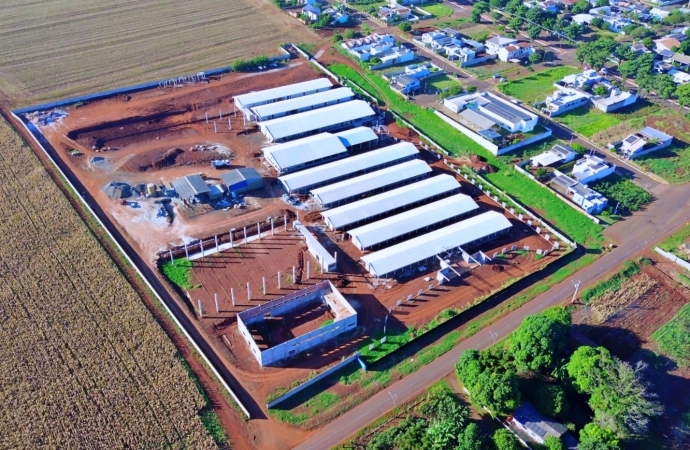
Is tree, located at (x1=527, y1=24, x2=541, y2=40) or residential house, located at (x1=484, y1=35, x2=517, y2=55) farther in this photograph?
tree, located at (x1=527, y1=24, x2=541, y2=40)

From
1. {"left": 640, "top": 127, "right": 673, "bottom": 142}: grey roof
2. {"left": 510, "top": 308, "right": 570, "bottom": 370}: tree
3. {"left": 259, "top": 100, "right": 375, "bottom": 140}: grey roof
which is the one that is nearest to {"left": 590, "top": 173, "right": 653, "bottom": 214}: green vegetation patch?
{"left": 640, "top": 127, "right": 673, "bottom": 142}: grey roof

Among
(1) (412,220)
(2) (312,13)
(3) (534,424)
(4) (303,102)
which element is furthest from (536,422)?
(2) (312,13)

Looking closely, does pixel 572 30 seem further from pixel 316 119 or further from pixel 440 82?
pixel 316 119

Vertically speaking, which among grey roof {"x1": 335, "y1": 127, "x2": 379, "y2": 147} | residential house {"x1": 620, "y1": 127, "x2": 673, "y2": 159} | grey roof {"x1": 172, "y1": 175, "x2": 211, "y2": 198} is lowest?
residential house {"x1": 620, "y1": 127, "x2": 673, "y2": 159}

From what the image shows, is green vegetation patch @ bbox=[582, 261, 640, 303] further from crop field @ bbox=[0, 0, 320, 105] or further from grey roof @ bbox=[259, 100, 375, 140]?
crop field @ bbox=[0, 0, 320, 105]

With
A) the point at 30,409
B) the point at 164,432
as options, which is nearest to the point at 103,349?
the point at 30,409

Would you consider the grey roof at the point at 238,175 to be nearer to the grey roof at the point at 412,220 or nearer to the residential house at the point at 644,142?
the grey roof at the point at 412,220
